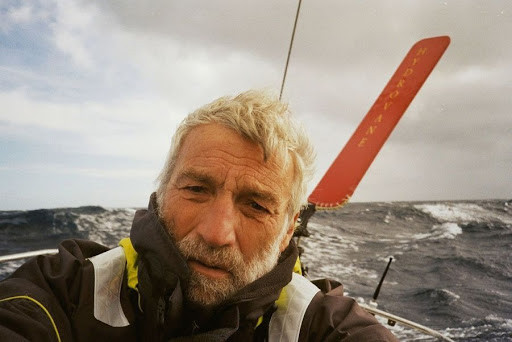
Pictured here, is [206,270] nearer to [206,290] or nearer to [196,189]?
[206,290]

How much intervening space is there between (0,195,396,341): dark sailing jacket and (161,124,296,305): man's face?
80 mm

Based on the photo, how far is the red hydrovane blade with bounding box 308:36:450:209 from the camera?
13.6 feet

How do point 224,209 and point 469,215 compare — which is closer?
point 224,209

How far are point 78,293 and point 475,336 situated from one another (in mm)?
7798

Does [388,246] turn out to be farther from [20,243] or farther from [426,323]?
[20,243]

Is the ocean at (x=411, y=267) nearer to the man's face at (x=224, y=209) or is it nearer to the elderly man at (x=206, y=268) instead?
the elderly man at (x=206, y=268)

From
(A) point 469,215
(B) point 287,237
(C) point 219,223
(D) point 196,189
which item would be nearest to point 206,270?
(C) point 219,223

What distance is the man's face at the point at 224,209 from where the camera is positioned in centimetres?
148

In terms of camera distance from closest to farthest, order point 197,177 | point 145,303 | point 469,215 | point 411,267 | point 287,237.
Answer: point 145,303, point 197,177, point 287,237, point 411,267, point 469,215

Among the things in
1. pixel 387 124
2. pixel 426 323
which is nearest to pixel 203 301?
pixel 387 124

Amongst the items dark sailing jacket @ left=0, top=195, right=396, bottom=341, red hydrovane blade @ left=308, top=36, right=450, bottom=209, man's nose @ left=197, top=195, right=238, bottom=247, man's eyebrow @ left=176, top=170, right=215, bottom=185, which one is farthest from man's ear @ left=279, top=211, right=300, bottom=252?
red hydrovane blade @ left=308, top=36, right=450, bottom=209

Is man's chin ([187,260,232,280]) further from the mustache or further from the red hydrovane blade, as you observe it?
the red hydrovane blade

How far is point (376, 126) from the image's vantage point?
4.35 metres

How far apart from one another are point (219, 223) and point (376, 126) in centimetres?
331
